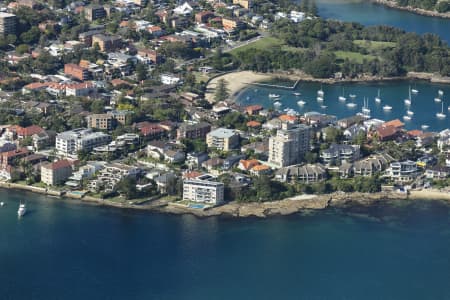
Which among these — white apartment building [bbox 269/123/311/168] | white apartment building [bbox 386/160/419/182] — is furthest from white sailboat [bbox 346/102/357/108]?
white apartment building [bbox 386/160/419/182]

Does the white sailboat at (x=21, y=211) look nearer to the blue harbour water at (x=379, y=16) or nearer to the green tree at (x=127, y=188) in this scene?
the green tree at (x=127, y=188)

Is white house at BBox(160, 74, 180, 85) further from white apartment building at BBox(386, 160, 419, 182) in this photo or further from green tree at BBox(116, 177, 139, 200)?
white apartment building at BBox(386, 160, 419, 182)

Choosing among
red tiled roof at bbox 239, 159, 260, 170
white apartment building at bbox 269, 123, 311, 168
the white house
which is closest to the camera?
red tiled roof at bbox 239, 159, 260, 170

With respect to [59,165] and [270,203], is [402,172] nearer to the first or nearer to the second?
[270,203]

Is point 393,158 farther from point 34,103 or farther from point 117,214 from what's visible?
point 34,103

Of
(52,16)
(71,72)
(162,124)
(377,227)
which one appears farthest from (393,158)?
(52,16)
